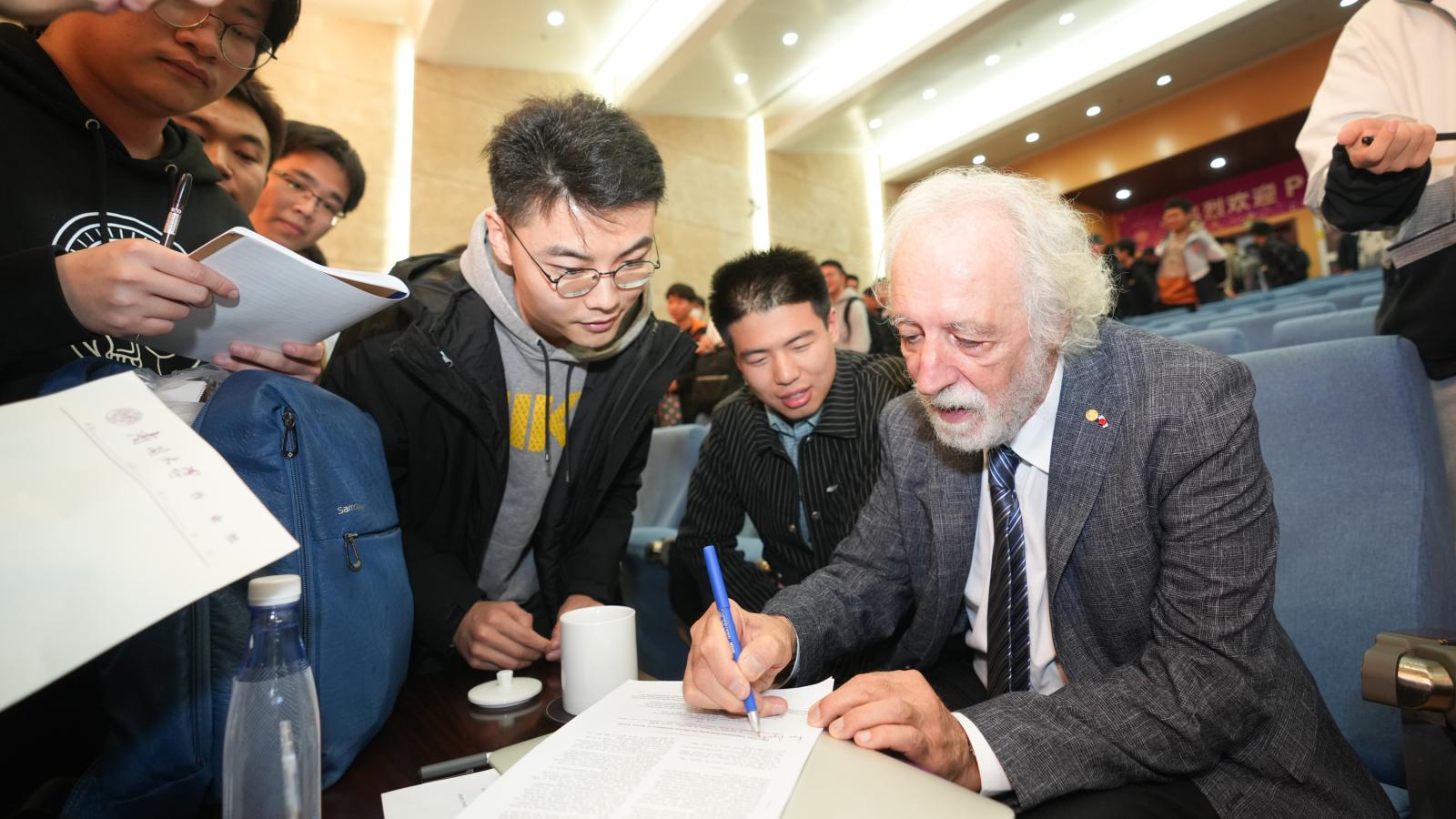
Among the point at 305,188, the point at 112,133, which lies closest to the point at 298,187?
the point at 305,188

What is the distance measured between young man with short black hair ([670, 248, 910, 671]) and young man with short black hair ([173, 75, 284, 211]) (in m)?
1.39

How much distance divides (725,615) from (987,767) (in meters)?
0.36

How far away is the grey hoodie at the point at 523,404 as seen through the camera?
1.50 meters

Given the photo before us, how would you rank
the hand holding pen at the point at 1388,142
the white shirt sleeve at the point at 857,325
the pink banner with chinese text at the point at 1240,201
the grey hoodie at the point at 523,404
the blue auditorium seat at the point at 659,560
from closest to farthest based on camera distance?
the hand holding pen at the point at 1388,142 < the grey hoodie at the point at 523,404 < the blue auditorium seat at the point at 659,560 < the white shirt sleeve at the point at 857,325 < the pink banner with chinese text at the point at 1240,201

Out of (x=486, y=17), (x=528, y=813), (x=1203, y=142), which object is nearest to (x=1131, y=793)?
(x=528, y=813)

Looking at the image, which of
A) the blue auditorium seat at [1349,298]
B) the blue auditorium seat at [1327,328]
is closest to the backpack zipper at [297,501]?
the blue auditorium seat at [1327,328]

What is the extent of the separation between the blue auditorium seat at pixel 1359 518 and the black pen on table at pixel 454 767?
4.26 feet

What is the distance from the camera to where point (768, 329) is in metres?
1.94

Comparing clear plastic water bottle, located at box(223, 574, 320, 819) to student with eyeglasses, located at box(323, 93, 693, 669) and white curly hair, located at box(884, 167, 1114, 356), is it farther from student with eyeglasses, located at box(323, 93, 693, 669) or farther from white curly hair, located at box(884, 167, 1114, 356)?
white curly hair, located at box(884, 167, 1114, 356)

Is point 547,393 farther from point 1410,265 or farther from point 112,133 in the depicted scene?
point 1410,265

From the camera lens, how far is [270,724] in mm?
596

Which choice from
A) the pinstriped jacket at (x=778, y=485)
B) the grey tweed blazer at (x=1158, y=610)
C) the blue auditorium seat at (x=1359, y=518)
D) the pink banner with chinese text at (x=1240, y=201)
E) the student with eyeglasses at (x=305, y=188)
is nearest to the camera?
the grey tweed blazer at (x=1158, y=610)

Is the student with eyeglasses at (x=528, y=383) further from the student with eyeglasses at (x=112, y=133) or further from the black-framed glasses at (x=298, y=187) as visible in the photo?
the black-framed glasses at (x=298, y=187)

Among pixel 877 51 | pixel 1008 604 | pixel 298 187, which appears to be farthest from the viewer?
pixel 877 51
